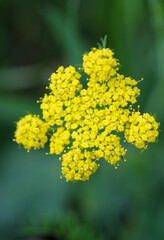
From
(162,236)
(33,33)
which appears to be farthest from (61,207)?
(33,33)

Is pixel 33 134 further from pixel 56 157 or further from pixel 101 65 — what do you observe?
pixel 56 157

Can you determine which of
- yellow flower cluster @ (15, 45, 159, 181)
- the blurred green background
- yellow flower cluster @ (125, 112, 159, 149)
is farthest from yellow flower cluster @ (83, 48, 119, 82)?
the blurred green background

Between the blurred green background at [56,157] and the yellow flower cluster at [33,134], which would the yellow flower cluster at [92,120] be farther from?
the blurred green background at [56,157]

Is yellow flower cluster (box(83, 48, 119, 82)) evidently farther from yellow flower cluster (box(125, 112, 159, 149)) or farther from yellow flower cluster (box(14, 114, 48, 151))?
yellow flower cluster (box(14, 114, 48, 151))

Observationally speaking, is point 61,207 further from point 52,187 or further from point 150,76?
point 150,76

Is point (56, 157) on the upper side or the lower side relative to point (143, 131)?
Result: upper

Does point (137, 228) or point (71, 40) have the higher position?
point (71, 40)

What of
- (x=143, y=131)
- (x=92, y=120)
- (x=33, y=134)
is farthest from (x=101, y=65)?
(x=33, y=134)
